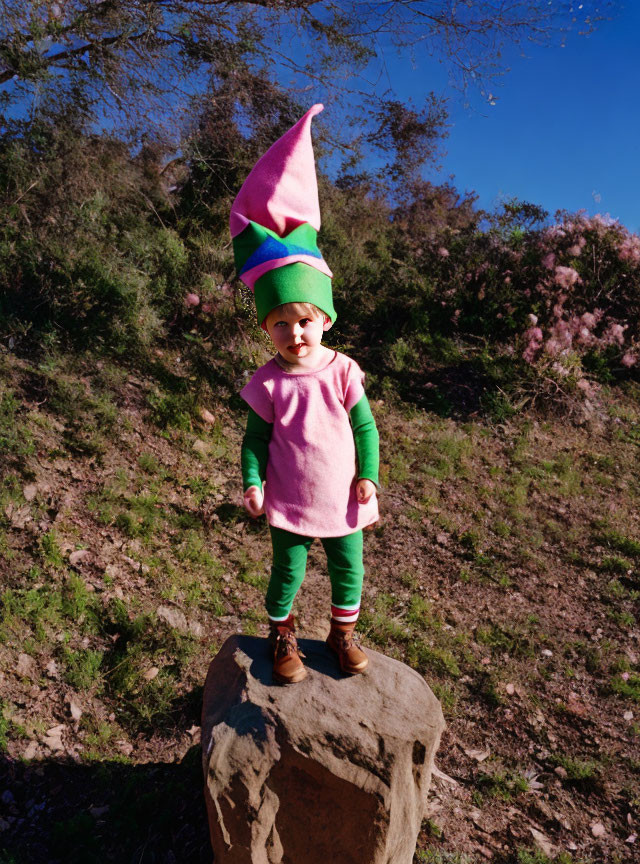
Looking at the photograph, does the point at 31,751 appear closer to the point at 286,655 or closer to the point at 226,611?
the point at 226,611

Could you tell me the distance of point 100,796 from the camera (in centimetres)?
305

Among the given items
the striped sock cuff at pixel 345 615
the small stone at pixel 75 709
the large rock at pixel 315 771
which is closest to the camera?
the large rock at pixel 315 771

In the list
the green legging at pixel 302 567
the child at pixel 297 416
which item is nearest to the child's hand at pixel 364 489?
the child at pixel 297 416

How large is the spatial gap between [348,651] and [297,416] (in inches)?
43.8

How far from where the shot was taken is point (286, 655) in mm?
2594

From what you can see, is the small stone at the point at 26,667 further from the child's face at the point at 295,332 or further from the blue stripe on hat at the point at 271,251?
the blue stripe on hat at the point at 271,251

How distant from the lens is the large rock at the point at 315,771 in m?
2.35

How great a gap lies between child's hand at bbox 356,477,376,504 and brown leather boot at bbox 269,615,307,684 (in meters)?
0.67

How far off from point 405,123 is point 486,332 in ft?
10.1

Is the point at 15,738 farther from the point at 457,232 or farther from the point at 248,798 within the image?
the point at 457,232

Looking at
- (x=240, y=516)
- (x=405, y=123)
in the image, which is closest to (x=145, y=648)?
(x=240, y=516)

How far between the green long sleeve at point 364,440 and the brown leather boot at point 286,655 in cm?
79

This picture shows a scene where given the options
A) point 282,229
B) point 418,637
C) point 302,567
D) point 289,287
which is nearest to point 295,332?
point 289,287

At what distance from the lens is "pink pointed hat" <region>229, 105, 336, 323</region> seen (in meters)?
2.43
